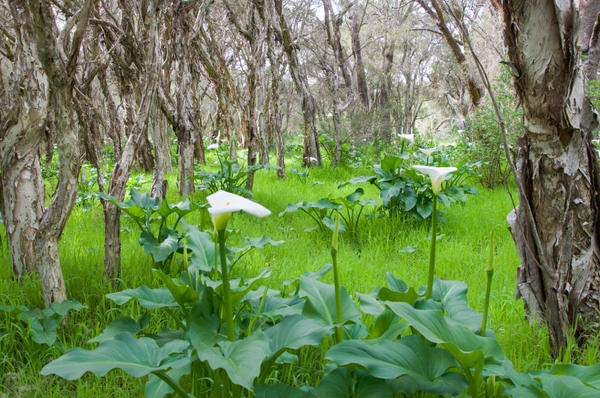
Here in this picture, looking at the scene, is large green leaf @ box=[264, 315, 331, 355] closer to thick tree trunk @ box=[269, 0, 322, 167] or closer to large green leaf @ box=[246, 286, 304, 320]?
large green leaf @ box=[246, 286, 304, 320]

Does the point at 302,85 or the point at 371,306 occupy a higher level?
the point at 302,85

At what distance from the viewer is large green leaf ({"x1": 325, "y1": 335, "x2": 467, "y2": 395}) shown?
1131 mm

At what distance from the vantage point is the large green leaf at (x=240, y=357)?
1095 mm

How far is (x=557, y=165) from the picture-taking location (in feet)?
5.56

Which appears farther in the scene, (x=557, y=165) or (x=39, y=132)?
(x=39, y=132)

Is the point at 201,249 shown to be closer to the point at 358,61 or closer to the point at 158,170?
the point at 158,170

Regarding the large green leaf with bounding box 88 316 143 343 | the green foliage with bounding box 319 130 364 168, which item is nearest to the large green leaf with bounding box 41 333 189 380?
the large green leaf with bounding box 88 316 143 343

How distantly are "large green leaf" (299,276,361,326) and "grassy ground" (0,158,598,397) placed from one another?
851mm

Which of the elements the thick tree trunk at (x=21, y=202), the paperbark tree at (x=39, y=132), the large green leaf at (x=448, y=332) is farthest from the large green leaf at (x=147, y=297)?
the thick tree trunk at (x=21, y=202)

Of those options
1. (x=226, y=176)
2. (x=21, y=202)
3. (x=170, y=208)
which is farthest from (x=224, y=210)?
(x=226, y=176)

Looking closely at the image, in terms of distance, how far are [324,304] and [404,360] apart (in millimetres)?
447

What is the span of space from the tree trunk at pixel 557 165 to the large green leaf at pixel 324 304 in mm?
856

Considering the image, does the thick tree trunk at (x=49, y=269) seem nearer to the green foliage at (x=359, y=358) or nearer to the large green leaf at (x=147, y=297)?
the large green leaf at (x=147, y=297)

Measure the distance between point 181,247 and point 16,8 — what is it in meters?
1.62
